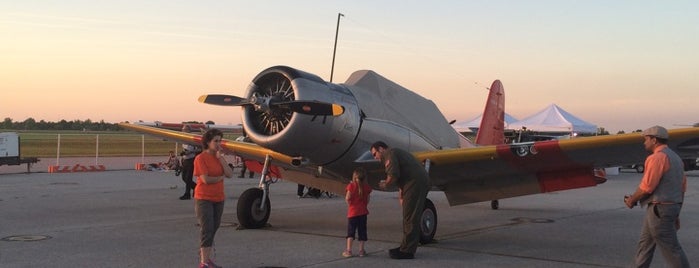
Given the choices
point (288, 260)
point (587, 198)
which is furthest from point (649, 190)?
point (587, 198)

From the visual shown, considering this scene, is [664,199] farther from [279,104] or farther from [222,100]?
[222,100]

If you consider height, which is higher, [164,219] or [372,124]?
[372,124]

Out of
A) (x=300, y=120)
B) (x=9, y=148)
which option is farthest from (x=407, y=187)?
(x=9, y=148)

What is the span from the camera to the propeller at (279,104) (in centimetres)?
795

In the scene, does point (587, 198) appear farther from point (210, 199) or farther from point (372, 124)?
point (210, 199)

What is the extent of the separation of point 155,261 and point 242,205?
2702 millimetres

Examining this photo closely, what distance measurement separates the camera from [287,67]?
27.5 ft

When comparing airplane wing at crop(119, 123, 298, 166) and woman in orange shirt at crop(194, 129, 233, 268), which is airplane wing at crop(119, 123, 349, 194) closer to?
airplane wing at crop(119, 123, 298, 166)

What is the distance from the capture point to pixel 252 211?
9.53m

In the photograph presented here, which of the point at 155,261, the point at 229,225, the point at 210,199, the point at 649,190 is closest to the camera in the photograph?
the point at 649,190

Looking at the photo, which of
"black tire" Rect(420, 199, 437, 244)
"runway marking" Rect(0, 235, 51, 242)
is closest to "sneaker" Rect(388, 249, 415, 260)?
"black tire" Rect(420, 199, 437, 244)

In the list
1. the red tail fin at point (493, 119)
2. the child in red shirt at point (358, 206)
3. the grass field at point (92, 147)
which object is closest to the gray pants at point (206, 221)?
the child in red shirt at point (358, 206)

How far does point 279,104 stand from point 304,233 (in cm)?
207

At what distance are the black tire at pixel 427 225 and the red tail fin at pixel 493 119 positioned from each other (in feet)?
19.3
